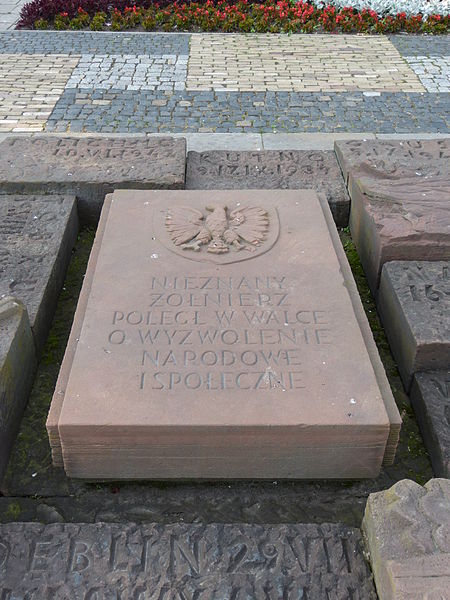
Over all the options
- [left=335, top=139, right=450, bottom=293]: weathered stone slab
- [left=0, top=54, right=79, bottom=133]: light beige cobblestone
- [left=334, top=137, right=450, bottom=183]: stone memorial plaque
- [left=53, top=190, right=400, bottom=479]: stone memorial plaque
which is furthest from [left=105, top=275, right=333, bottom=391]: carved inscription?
[left=0, top=54, right=79, bottom=133]: light beige cobblestone

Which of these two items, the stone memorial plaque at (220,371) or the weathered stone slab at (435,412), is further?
the weathered stone slab at (435,412)

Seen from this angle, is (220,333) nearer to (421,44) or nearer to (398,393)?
(398,393)

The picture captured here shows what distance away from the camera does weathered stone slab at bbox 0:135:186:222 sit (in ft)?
14.1

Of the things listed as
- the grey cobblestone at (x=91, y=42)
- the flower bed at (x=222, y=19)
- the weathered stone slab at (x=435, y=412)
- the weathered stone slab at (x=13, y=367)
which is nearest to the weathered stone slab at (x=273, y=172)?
the weathered stone slab at (x=435, y=412)

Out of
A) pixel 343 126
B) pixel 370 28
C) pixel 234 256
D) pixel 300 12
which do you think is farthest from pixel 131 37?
pixel 234 256

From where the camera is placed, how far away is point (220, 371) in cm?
265

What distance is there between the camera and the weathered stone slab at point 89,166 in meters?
4.31

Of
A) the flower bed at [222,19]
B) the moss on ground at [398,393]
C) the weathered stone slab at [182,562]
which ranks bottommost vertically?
the moss on ground at [398,393]

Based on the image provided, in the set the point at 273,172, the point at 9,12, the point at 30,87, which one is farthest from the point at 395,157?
the point at 9,12

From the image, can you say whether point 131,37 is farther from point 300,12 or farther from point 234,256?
point 234,256

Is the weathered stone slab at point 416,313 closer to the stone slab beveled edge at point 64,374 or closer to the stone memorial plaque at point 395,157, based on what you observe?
the stone memorial plaque at point 395,157

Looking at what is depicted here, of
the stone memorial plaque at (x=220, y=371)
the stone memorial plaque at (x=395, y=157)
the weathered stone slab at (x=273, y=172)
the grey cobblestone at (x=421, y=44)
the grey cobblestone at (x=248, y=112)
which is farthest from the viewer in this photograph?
the grey cobblestone at (x=421, y=44)

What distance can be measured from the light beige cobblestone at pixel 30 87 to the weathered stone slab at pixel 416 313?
4.34 metres

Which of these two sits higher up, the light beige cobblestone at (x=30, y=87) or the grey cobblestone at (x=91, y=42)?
the grey cobblestone at (x=91, y=42)
